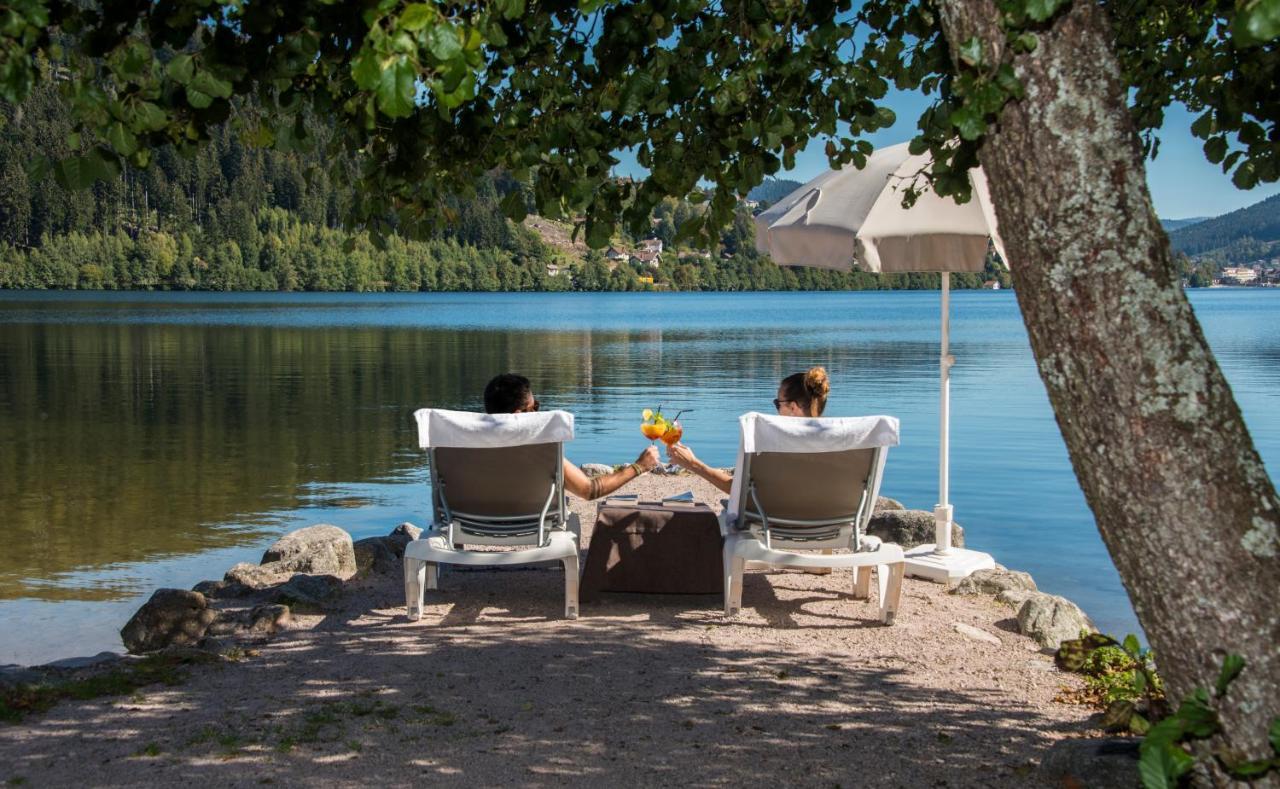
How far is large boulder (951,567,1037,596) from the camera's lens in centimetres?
760

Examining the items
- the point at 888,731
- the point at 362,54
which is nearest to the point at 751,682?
the point at 888,731

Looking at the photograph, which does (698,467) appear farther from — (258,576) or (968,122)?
(968,122)

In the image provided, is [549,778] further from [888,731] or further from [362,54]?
[362,54]

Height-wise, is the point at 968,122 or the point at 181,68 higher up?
the point at 181,68

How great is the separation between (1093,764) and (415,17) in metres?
3.04

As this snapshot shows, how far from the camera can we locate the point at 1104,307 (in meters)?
2.81

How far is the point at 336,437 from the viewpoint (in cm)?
2030

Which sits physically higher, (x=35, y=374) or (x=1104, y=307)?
(x=1104, y=307)

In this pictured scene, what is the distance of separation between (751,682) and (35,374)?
30.7m

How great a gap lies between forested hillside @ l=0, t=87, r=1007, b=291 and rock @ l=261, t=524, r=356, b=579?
411 ft

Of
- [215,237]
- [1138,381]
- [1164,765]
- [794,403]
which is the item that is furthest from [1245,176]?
[215,237]

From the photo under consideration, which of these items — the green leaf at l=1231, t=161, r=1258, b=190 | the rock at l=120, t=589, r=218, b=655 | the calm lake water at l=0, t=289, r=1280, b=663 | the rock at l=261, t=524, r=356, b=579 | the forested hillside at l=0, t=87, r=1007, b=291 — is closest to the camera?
the green leaf at l=1231, t=161, r=1258, b=190

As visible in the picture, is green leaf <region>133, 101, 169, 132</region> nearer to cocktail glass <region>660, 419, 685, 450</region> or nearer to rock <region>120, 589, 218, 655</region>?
rock <region>120, 589, 218, 655</region>

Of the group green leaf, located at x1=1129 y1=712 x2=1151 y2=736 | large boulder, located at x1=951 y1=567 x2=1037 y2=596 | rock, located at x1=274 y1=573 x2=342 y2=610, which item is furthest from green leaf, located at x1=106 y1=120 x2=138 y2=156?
large boulder, located at x1=951 y1=567 x2=1037 y2=596
